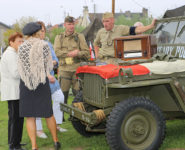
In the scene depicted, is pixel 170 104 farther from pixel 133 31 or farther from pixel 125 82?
pixel 133 31

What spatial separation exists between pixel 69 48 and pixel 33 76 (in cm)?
197

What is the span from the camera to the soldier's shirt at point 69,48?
232 inches

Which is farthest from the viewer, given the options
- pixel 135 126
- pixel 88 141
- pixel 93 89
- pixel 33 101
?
pixel 88 141

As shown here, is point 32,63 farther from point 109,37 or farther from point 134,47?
point 109,37

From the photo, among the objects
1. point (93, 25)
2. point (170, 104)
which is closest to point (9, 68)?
point (170, 104)

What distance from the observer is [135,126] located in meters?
3.97

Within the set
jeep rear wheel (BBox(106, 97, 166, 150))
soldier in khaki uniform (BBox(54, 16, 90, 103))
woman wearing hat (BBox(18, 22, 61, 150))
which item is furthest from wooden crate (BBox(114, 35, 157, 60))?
soldier in khaki uniform (BBox(54, 16, 90, 103))

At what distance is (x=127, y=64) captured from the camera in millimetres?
4074

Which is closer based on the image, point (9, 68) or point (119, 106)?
point (119, 106)

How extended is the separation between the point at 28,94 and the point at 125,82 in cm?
135

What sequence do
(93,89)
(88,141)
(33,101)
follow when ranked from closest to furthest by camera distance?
(33,101) → (93,89) → (88,141)

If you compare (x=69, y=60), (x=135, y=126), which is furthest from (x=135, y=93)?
(x=69, y=60)

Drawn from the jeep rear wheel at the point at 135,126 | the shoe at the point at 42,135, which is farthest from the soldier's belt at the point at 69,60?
the jeep rear wheel at the point at 135,126

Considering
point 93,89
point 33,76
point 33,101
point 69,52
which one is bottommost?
point 33,101
